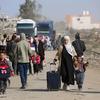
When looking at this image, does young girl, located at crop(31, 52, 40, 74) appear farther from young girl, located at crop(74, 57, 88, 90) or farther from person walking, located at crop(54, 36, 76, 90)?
person walking, located at crop(54, 36, 76, 90)

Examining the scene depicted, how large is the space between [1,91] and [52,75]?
1.85m

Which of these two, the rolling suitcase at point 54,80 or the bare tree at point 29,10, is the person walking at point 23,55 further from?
the bare tree at point 29,10

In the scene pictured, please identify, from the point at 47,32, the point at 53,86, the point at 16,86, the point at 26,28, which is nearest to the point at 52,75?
the point at 53,86

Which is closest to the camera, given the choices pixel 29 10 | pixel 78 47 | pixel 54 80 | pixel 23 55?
pixel 54 80

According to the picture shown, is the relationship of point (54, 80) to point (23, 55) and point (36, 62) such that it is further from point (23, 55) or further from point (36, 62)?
point (36, 62)

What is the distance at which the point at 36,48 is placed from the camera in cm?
2714

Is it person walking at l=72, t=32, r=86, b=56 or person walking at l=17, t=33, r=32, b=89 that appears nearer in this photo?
person walking at l=72, t=32, r=86, b=56

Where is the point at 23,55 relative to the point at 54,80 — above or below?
above

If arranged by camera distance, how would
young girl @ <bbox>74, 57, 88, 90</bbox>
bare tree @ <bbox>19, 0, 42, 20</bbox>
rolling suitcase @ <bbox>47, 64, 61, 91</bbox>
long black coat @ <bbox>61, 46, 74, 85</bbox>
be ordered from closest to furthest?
rolling suitcase @ <bbox>47, 64, 61, 91</bbox> < long black coat @ <bbox>61, 46, 74, 85</bbox> < young girl @ <bbox>74, 57, 88, 90</bbox> < bare tree @ <bbox>19, 0, 42, 20</bbox>

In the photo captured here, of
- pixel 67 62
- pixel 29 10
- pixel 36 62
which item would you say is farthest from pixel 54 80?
pixel 29 10

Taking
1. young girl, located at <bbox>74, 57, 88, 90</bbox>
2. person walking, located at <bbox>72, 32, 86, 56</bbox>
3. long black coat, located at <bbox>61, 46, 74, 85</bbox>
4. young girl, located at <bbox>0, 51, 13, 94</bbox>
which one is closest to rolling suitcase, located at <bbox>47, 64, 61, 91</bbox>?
long black coat, located at <bbox>61, 46, 74, 85</bbox>

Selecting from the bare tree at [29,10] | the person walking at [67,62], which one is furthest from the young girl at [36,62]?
the bare tree at [29,10]

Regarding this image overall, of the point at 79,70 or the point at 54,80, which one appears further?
the point at 79,70

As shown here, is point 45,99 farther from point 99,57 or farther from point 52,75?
point 99,57
